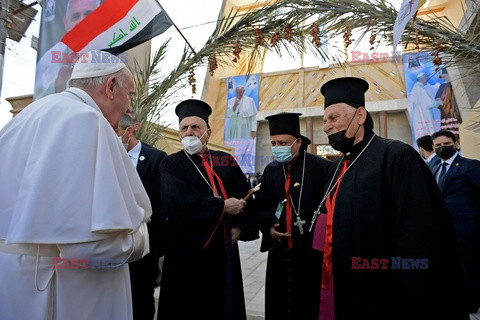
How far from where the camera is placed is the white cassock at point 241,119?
1750cm

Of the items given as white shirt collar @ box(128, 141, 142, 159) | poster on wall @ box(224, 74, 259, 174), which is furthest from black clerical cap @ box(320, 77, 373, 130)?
poster on wall @ box(224, 74, 259, 174)

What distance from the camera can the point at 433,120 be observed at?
536 inches

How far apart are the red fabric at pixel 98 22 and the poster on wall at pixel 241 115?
13.5 m

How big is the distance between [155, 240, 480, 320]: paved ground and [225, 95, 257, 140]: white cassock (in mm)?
10801

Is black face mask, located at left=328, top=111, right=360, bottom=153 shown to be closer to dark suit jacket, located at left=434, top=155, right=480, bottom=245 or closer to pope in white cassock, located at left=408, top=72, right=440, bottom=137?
dark suit jacket, located at left=434, top=155, right=480, bottom=245

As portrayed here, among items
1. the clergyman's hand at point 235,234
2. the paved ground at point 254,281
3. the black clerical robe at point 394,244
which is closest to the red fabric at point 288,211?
the clergyman's hand at point 235,234

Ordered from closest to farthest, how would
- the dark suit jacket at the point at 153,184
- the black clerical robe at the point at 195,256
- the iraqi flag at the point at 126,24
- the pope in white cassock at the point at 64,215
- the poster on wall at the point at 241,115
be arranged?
the pope in white cassock at the point at 64,215 < the black clerical robe at the point at 195,256 < the dark suit jacket at the point at 153,184 < the iraqi flag at the point at 126,24 < the poster on wall at the point at 241,115

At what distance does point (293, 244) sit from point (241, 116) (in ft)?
50.7

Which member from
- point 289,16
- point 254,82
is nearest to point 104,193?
point 289,16

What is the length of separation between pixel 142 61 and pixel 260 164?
46.4ft

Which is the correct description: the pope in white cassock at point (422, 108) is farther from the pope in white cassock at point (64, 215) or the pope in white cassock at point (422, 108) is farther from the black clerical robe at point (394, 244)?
the pope in white cassock at point (64, 215)

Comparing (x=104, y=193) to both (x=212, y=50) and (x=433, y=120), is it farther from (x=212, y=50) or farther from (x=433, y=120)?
(x=433, y=120)

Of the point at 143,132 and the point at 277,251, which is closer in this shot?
the point at 277,251

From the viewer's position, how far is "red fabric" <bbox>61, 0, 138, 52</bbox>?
3.67 metres
